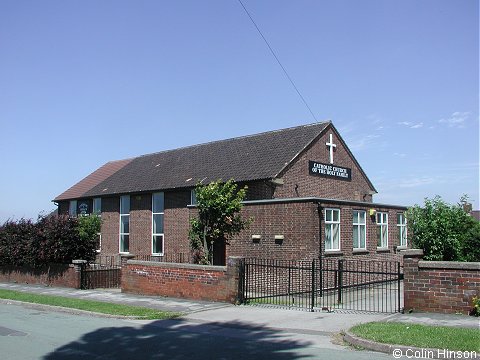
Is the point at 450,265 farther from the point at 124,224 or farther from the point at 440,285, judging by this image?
the point at 124,224

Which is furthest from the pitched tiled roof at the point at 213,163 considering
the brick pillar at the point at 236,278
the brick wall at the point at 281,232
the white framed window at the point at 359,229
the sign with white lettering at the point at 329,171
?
the brick pillar at the point at 236,278

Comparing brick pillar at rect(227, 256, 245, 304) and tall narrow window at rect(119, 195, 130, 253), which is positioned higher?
tall narrow window at rect(119, 195, 130, 253)

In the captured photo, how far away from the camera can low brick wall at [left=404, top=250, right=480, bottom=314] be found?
11.7 m

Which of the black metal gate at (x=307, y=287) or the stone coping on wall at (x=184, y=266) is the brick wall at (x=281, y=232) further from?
the stone coping on wall at (x=184, y=266)

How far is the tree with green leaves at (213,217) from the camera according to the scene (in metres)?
18.5

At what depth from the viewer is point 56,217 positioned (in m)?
23.5

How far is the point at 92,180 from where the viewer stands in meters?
39.2

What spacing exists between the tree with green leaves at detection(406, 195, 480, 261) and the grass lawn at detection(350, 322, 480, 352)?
6065 millimetres

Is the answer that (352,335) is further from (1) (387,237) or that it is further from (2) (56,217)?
(2) (56,217)

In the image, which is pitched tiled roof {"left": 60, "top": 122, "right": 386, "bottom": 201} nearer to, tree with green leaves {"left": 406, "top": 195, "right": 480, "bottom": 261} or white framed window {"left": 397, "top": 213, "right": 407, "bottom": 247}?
white framed window {"left": 397, "top": 213, "right": 407, "bottom": 247}

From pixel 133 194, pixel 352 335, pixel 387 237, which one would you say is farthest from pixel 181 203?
pixel 352 335

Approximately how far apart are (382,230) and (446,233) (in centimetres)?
825

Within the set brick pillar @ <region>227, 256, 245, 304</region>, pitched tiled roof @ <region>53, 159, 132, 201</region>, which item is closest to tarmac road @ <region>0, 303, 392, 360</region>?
brick pillar @ <region>227, 256, 245, 304</region>

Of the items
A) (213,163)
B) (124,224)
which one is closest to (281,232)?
(213,163)
